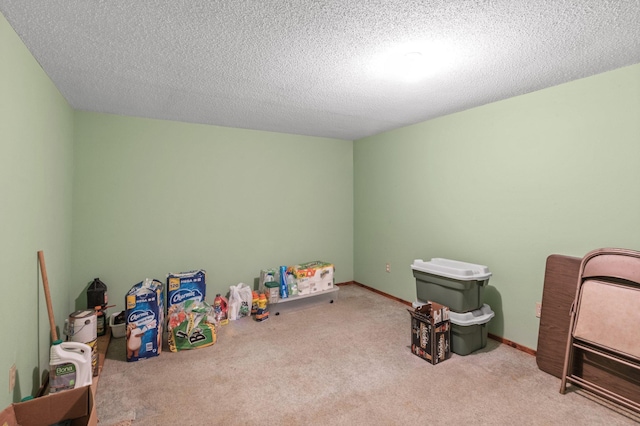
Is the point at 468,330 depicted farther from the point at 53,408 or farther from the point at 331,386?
the point at 53,408

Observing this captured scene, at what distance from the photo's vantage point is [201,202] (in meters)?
3.89

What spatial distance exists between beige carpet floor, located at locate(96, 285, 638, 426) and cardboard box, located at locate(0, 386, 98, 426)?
0.34 meters

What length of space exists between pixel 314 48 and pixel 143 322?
2633mm

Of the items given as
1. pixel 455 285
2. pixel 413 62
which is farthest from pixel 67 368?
pixel 413 62

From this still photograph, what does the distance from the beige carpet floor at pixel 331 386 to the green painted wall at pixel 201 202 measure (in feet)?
3.36

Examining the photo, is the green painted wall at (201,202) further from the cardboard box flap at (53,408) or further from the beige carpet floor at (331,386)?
the cardboard box flap at (53,408)

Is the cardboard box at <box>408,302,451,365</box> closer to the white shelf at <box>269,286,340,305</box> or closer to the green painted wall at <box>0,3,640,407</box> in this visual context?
the green painted wall at <box>0,3,640,407</box>

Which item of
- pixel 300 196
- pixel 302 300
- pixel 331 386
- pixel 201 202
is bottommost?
pixel 331 386

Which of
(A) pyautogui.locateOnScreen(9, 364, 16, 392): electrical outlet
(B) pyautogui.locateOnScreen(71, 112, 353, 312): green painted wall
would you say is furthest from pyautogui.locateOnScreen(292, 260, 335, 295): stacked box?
(A) pyautogui.locateOnScreen(9, 364, 16, 392): electrical outlet

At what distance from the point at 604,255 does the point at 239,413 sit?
276cm

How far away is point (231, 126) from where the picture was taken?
4.01 meters

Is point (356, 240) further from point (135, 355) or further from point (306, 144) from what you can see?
point (135, 355)

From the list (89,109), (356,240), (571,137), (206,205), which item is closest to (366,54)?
(571,137)

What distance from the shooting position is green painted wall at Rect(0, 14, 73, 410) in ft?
5.59
